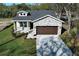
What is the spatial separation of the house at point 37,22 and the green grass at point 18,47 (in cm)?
7

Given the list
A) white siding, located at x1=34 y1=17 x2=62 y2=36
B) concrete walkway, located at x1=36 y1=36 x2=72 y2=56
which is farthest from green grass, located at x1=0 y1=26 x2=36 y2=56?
white siding, located at x1=34 y1=17 x2=62 y2=36

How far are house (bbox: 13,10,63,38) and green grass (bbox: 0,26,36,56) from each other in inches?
2.6

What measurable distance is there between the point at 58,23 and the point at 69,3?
Result: 0.68 ft

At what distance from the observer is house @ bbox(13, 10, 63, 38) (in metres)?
4.26

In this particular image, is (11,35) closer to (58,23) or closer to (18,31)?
(18,31)

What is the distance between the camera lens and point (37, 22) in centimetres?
427

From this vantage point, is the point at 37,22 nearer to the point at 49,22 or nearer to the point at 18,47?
the point at 49,22

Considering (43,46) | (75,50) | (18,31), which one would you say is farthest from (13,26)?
(75,50)

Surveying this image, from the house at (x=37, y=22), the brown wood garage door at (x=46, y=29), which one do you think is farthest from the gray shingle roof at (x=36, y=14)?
the brown wood garage door at (x=46, y=29)

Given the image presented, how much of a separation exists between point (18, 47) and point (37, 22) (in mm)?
287

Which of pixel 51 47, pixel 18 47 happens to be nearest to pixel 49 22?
pixel 51 47

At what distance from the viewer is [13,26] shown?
14.0 ft

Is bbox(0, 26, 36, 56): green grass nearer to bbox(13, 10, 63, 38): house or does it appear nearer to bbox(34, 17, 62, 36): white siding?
bbox(13, 10, 63, 38): house

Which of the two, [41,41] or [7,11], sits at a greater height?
[7,11]
